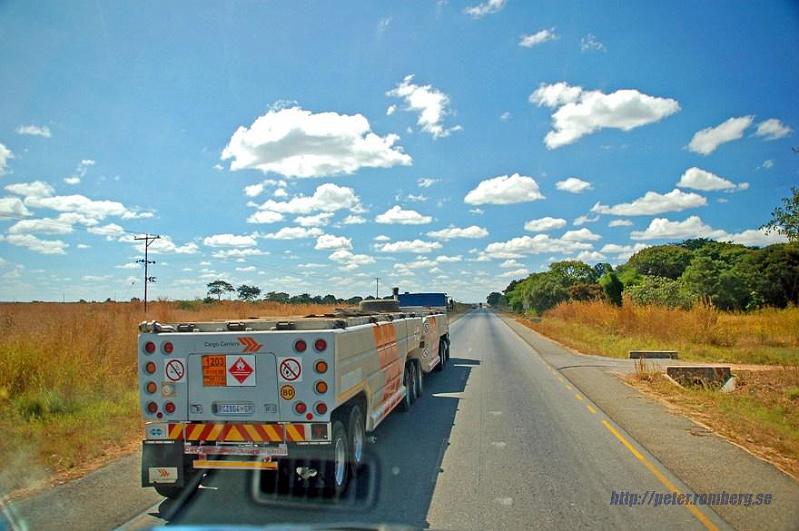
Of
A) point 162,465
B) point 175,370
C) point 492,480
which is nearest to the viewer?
point 162,465

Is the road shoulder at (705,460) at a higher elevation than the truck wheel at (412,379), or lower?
lower

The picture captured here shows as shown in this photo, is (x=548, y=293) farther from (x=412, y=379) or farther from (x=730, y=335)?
(x=412, y=379)

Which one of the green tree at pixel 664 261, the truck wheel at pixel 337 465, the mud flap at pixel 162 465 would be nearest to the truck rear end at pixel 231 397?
the mud flap at pixel 162 465

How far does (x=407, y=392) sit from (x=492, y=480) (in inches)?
202

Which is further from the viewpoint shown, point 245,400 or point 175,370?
point 175,370

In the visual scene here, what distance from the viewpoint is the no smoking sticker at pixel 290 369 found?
6555mm

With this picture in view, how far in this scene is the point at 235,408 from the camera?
666 centimetres

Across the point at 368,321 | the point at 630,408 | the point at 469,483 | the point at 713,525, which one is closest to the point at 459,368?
the point at 630,408

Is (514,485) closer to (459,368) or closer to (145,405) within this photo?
(145,405)

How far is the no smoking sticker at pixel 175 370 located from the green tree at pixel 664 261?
9601 cm

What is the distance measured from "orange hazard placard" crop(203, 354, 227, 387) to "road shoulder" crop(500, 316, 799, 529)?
521cm

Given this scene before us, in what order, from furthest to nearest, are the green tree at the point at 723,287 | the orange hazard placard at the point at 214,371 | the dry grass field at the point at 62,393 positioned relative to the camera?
the green tree at the point at 723,287 → the dry grass field at the point at 62,393 → the orange hazard placard at the point at 214,371

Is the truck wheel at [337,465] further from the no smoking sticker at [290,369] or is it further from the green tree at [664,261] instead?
the green tree at [664,261]

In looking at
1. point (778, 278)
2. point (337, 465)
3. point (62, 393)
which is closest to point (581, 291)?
point (778, 278)
